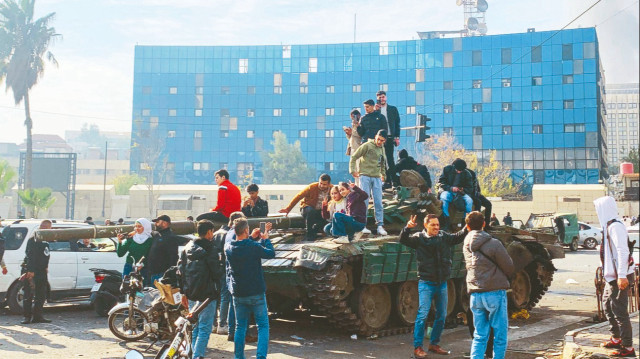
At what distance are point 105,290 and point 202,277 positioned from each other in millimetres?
5202

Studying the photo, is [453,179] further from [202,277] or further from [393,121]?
[202,277]

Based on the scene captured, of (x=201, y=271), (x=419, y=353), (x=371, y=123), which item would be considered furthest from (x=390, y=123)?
(x=201, y=271)

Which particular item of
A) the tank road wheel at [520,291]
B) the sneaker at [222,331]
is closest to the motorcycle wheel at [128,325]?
the sneaker at [222,331]

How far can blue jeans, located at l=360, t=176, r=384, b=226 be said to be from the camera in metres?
11.3

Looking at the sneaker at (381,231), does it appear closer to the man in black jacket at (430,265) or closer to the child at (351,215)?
the child at (351,215)

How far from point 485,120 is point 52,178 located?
166 ft

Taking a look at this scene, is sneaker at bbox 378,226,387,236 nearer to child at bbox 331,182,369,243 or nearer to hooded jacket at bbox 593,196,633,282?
child at bbox 331,182,369,243

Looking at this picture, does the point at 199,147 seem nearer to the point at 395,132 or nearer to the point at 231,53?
the point at 231,53

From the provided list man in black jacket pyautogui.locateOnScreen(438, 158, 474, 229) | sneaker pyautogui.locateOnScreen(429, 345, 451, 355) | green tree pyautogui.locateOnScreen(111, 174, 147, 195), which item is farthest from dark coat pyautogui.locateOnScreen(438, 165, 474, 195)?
green tree pyautogui.locateOnScreen(111, 174, 147, 195)

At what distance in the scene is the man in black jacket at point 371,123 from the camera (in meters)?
12.6

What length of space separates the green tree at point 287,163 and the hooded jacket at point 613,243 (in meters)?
79.7

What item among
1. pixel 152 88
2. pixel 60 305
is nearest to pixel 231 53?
pixel 152 88

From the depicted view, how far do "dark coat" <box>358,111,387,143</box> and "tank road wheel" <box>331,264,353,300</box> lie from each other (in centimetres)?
328

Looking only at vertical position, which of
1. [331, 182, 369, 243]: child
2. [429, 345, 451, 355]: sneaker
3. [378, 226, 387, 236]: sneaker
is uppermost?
[331, 182, 369, 243]: child
